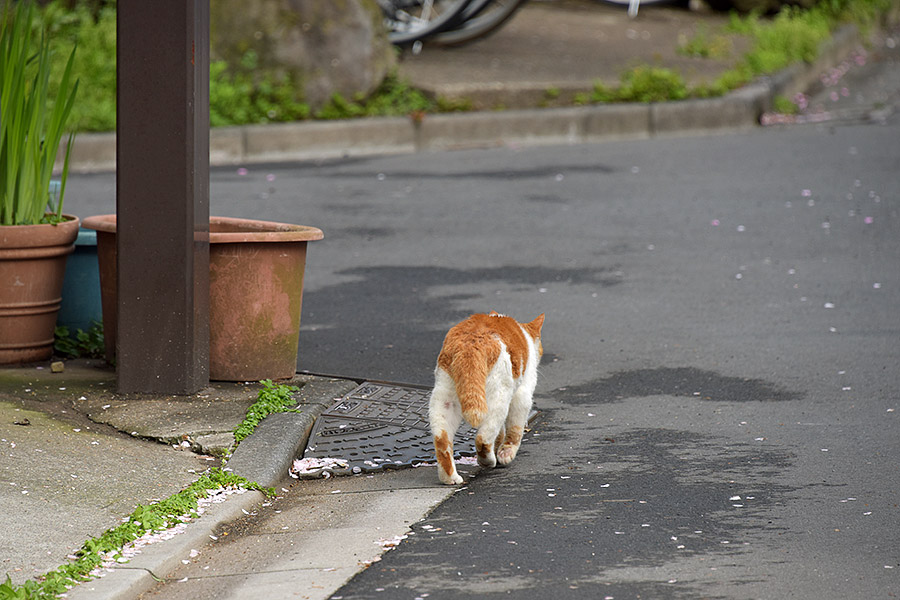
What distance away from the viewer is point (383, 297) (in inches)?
289

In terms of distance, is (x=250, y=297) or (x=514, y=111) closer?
(x=250, y=297)

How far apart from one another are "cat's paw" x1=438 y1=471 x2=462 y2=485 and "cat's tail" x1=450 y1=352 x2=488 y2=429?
29 centimetres

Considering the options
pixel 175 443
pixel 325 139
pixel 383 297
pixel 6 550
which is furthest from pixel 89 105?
pixel 6 550

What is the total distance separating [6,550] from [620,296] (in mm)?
4453

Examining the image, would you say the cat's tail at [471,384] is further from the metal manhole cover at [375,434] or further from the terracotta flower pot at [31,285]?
the terracotta flower pot at [31,285]

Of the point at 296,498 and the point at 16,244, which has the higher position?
the point at 16,244

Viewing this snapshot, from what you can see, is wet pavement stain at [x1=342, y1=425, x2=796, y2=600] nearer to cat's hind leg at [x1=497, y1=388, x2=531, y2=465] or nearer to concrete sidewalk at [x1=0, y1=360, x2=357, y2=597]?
cat's hind leg at [x1=497, y1=388, x2=531, y2=465]

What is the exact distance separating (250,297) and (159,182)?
684mm

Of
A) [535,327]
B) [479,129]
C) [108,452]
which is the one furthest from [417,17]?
[108,452]

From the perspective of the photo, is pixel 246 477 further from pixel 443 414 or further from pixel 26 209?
pixel 26 209

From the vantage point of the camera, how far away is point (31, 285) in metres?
5.65

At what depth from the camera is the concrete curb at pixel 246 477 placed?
3.51 metres

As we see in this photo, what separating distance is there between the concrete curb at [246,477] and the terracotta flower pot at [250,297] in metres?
0.25

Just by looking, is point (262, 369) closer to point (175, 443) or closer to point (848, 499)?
point (175, 443)
